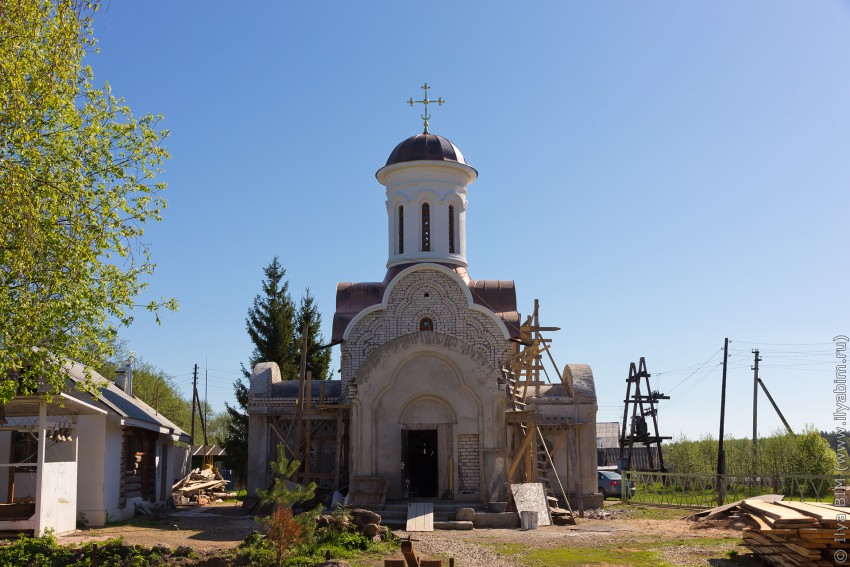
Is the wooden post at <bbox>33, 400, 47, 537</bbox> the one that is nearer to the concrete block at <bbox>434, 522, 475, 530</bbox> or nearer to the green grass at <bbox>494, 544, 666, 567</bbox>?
the concrete block at <bbox>434, 522, 475, 530</bbox>

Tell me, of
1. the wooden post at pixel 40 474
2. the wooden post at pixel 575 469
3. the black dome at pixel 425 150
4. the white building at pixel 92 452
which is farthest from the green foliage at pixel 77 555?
the black dome at pixel 425 150

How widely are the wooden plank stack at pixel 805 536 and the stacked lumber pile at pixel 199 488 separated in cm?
1838

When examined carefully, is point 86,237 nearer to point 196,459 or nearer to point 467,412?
point 467,412

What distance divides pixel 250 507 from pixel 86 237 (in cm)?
1123

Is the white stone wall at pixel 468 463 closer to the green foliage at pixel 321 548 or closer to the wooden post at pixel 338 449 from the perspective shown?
the wooden post at pixel 338 449

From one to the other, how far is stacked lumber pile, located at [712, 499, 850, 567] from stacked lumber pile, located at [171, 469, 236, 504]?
723 inches

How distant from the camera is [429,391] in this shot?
21078 millimetres

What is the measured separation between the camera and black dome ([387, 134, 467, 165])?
2777cm

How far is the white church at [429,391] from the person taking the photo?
20.8 meters

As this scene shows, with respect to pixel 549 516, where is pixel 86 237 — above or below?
above

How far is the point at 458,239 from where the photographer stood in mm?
27906

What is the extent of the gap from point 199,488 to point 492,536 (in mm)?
13395

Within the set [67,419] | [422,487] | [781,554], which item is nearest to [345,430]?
[422,487]

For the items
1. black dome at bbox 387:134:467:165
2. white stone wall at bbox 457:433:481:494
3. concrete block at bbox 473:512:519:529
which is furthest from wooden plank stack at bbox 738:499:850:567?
black dome at bbox 387:134:467:165
